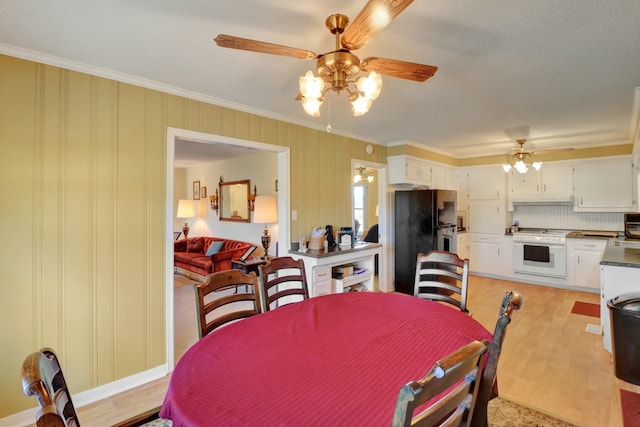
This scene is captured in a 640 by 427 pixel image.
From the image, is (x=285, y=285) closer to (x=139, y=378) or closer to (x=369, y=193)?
(x=139, y=378)

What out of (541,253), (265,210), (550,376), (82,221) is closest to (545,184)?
(541,253)

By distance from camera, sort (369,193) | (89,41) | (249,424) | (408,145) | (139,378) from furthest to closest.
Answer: (369,193), (408,145), (139,378), (89,41), (249,424)

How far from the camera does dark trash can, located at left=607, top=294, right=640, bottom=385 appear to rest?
7.52 feet

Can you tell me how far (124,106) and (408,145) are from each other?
377 cm

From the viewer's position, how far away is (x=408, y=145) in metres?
4.74

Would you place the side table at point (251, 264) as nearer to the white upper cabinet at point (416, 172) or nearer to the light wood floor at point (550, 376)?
the light wood floor at point (550, 376)

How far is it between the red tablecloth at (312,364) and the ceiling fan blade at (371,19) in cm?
135

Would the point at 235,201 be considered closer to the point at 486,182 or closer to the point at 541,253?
the point at 486,182

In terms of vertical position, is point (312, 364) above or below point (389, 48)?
below

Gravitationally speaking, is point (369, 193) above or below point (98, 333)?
above

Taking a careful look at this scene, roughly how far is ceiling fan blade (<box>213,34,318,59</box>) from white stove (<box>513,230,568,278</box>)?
17.5 feet

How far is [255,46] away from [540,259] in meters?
5.65

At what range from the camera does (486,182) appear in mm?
5863

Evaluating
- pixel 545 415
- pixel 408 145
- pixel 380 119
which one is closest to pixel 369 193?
pixel 408 145
